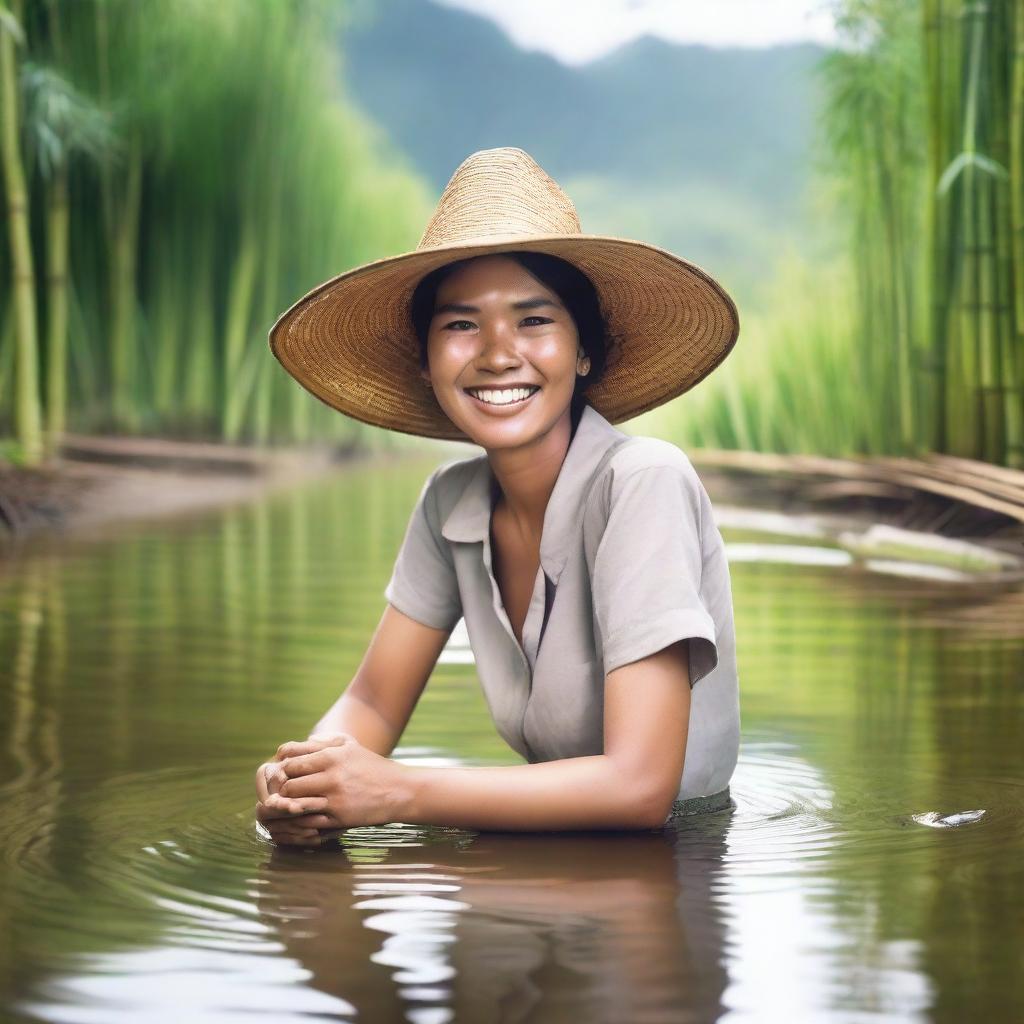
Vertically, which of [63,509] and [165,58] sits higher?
[165,58]

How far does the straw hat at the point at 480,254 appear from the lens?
2.18 meters

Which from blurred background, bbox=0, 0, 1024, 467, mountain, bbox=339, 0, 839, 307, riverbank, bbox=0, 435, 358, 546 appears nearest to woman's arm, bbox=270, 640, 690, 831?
blurred background, bbox=0, 0, 1024, 467

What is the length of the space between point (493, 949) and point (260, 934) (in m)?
0.23

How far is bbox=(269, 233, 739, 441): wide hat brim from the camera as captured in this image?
7.16ft

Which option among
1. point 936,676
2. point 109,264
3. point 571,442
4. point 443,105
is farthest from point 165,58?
point 443,105

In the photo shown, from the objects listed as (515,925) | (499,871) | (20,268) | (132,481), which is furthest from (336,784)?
(132,481)

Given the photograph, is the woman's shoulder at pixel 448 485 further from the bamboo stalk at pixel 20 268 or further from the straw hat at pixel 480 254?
the bamboo stalk at pixel 20 268

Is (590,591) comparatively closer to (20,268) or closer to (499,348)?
(499,348)

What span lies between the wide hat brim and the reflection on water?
555mm

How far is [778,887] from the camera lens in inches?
78.1

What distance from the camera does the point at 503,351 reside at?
86.1 inches

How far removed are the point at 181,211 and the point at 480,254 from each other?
13.5 meters

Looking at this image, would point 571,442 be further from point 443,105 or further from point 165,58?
point 443,105

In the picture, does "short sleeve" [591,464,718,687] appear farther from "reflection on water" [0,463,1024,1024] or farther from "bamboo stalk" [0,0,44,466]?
"bamboo stalk" [0,0,44,466]
